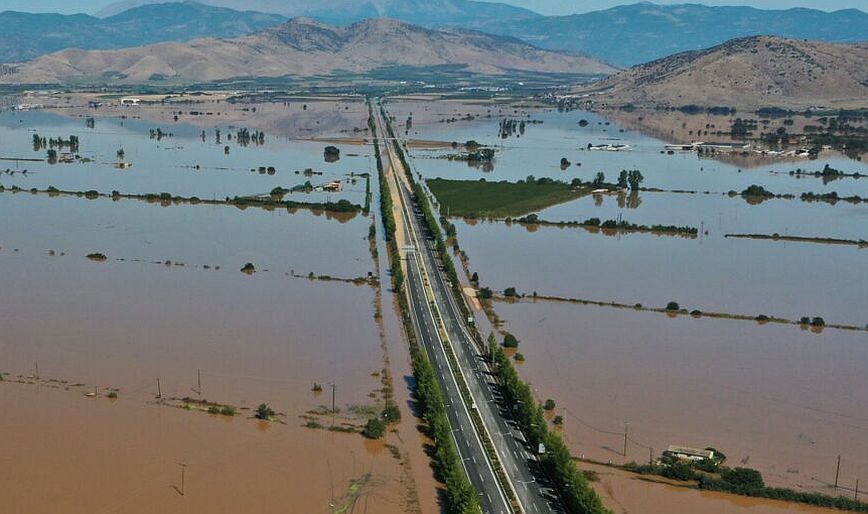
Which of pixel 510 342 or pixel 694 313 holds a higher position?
pixel 694 313

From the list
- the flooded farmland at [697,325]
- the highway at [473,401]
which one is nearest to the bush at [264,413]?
the highway at [473,401]

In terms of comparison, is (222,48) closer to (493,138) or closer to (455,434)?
(493,138)

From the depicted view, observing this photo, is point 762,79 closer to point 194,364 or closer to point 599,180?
point 599,180

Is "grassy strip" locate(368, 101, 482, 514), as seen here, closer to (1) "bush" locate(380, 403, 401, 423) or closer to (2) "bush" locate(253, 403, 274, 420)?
(1) "bush" locate(380, 403, 401, 423)

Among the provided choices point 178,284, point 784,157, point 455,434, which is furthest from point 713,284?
point 784,157

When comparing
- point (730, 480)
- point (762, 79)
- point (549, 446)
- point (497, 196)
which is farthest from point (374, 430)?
point (762, 79)

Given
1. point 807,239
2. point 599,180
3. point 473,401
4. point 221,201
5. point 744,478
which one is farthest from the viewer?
point 599,180
